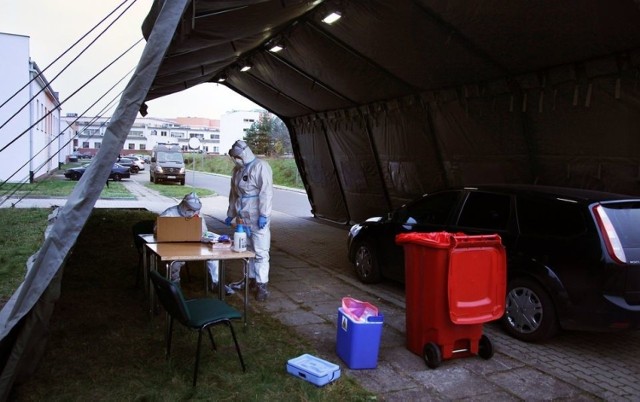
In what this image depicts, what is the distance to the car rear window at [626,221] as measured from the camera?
15.0 ft

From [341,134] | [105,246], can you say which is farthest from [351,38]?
[105,246]

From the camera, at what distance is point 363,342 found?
4332mm

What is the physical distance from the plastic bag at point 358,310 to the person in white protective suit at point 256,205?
1.93 metres

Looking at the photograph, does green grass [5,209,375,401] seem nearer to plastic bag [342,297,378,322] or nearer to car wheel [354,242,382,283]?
plastic bag [342,297,378,322]

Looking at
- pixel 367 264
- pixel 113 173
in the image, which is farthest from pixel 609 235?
pixel 113 173

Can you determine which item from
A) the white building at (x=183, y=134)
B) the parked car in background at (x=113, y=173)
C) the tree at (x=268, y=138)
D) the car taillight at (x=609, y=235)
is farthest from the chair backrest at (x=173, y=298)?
the white building at (x=183, y=134)

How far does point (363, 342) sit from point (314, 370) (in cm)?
51

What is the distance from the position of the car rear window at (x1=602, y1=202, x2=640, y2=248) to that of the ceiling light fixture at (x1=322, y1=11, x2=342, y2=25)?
4187mm

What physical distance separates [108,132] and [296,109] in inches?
398

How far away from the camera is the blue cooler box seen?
433 centimetres

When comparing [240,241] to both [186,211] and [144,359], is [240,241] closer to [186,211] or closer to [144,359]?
[186,211]

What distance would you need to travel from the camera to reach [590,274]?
459cm

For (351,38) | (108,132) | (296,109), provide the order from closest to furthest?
1. (108,132)
2. (351,38)
3. (296,109)

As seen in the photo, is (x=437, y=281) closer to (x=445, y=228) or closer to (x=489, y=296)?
(x=489, y=296)
